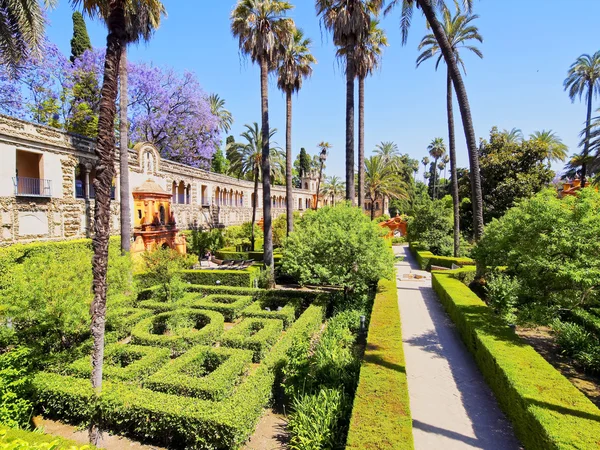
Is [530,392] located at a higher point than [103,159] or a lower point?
lower

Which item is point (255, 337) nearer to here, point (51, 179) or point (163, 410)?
point (163, 410)

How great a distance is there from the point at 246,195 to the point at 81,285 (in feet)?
110

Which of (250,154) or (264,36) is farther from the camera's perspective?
(250,154)

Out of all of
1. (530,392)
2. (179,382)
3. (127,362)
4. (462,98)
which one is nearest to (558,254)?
(530,392)

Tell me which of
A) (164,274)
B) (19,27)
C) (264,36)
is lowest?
(164,274)

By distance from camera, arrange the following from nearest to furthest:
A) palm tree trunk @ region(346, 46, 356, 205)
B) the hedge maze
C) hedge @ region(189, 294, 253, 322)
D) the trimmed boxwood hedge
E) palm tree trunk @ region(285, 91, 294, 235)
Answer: the hedge maze
the trimmed boxwood hedge
hedge @ region(189, 294, 253, 322)
palm tree trunk @ region(346, 46, 356, 205)
palm tree trunk @ region(285, 91, 294, 235)

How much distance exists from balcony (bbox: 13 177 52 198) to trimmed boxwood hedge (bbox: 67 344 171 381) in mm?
10640

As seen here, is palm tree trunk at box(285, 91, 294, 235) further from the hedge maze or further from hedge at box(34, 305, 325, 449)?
hedge at box(34, 305, 325, 449)

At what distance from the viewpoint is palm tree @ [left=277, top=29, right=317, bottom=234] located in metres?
22.1

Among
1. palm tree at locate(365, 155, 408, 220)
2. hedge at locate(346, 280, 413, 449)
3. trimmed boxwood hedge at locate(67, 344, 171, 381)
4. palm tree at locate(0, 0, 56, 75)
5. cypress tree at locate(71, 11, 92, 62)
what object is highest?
cypress tree at locate(71, 11, 92, 62)

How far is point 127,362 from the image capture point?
32.6 ft

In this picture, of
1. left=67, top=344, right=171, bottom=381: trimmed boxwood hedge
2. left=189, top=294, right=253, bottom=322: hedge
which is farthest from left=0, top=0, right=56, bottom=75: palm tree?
left=67, top=344, right=171, bottom=381: trimmed boxwood hedge

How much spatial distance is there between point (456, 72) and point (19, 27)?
18368mm

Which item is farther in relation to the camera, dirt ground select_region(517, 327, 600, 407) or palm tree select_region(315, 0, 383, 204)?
palm tree select_region(315, 0, 383, 204)
